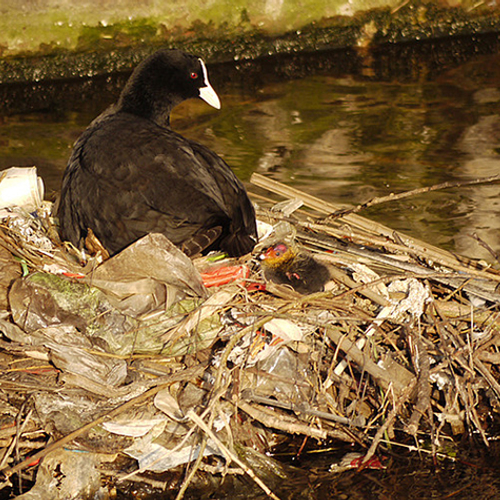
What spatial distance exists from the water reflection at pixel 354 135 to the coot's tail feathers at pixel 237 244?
1.94 meters

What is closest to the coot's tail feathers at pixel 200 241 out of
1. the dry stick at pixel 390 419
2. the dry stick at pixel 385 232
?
the dry stick at pixel 385 232

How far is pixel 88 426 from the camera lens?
239 centimetres

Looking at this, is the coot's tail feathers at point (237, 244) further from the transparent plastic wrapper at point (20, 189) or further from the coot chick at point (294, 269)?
the transparent plastic wrapper at point (20, 189)

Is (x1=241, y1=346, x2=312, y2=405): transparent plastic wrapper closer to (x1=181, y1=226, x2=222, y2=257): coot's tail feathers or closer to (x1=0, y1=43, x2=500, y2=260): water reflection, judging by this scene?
(x1=181, y1=226, x2=222, y2=257): coot's tail feathers

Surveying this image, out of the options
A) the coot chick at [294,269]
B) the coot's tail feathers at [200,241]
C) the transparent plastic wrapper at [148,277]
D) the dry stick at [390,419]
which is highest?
the coot's tail feathers at [200,241]

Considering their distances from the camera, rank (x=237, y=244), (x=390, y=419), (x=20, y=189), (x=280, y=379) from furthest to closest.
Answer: (x=20, y=189), (x=237, y=244), (x=280, y=379), (x=390, y=419)

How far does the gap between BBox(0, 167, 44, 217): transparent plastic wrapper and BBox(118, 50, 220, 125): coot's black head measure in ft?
1.71

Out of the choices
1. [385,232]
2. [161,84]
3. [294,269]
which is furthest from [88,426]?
[161,84]

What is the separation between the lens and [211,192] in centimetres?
280

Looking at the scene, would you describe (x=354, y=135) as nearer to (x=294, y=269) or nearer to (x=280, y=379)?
(x=294, y=269)

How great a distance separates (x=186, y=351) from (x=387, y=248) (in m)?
1.02

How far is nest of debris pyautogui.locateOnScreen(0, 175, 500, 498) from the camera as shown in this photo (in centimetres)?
254

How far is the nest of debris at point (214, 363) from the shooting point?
8.35 feet

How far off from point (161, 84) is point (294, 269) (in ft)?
4.01
